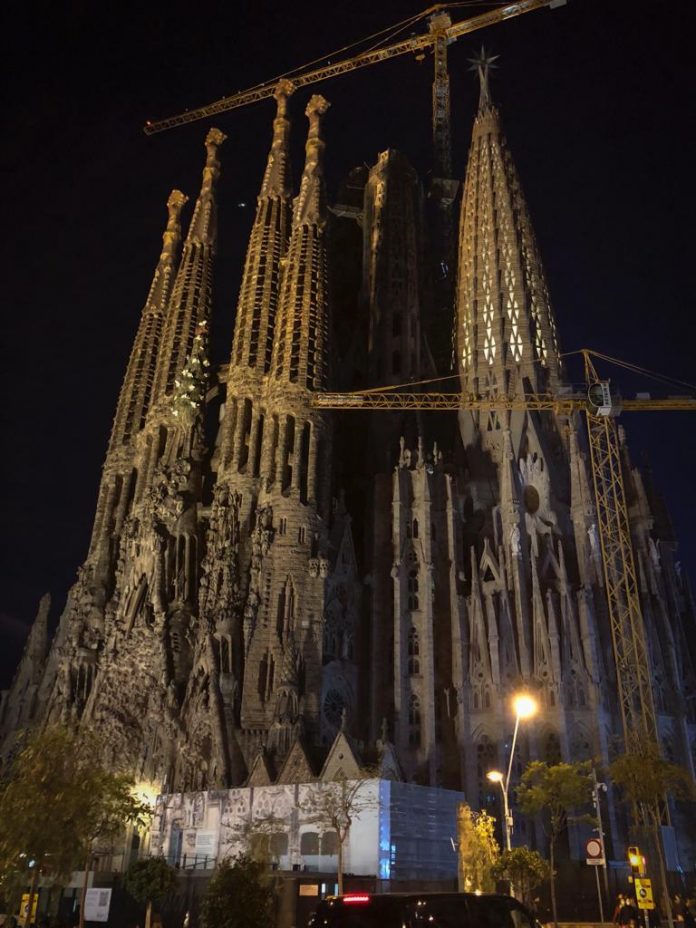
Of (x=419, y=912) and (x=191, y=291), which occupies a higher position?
(x=191, y=291)

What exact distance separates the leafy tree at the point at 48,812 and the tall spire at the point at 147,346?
150 ft

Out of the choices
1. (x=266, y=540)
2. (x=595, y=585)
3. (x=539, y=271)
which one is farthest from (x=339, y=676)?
(x=539, y=271)

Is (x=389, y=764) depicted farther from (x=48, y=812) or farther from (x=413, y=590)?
(x=48, y=812)

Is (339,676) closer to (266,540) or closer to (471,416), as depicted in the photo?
(266,540)

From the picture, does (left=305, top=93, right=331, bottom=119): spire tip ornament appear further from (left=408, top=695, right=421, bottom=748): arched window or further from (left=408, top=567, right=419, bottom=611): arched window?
(left=408, top=695, right=421, bottom=748): arched window

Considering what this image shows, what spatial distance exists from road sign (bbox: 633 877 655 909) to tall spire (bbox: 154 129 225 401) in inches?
2253

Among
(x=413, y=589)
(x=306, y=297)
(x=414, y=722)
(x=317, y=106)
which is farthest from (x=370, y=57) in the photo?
(x=414, y=722)

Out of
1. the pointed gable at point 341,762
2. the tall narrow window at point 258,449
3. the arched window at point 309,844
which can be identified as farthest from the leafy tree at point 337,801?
the tall narrow window at point 258,449

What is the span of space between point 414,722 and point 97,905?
1190 inches

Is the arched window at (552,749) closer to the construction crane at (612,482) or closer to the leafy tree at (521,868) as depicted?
the construction crane at (612,482)

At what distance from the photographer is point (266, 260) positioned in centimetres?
7556

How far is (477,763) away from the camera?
182 feet

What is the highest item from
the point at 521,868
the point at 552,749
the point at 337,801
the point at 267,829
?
the point at 552,749

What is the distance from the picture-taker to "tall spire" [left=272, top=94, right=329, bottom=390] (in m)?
66.8
